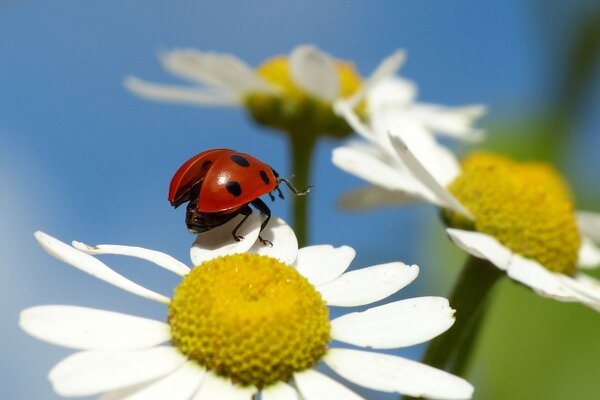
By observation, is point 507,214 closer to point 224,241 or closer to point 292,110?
point 224,241

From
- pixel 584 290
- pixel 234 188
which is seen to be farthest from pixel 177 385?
pixel 584 290

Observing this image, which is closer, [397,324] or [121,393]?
[121,393]

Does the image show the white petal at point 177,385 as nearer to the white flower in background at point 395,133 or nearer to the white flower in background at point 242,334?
the white flower in background at point 242,334

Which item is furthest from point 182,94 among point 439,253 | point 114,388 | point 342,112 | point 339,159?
point 114,388

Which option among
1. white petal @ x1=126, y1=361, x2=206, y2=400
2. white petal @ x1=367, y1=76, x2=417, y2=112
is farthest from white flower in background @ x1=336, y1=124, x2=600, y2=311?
white petal @ x1=367, y1=76, x2=417, y2=112

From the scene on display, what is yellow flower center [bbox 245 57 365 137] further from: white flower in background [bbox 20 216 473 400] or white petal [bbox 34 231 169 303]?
white petal [bbox 34 231 169 303]

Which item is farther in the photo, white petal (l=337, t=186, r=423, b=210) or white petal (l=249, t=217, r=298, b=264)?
white petal (l=337, t=186, r=423, b=210)
